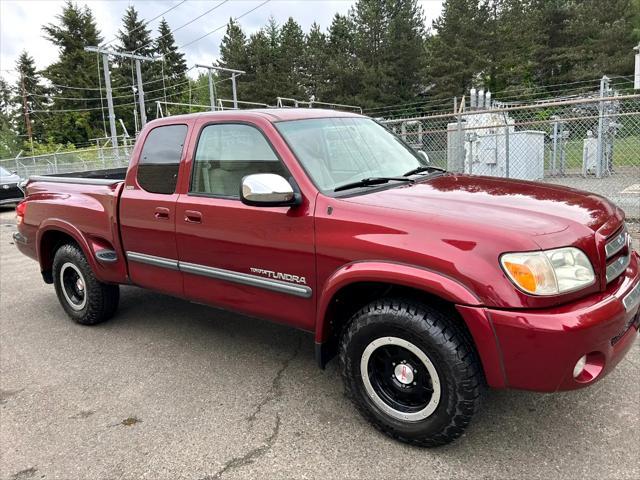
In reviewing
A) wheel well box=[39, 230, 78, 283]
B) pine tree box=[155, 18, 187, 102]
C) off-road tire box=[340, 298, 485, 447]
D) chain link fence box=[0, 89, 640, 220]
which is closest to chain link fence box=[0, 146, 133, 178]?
chain link fence box=[0, 89, 640, 220]

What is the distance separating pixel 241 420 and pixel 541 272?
6.32 ft

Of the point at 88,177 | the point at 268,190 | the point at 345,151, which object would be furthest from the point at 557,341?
the point at 88,177

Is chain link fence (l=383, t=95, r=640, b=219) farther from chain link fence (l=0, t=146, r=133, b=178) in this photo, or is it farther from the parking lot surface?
chain link fence (l=0, t=146, r=133, b=178)

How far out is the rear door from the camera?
3.77 metres

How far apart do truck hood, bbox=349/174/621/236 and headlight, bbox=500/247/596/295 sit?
120 millimetres

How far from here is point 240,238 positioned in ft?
10.8

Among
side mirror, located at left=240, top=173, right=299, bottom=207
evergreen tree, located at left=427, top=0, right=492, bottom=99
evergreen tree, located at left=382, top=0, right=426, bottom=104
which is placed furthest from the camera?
evergreen tree, located at left=382, top=0, right=426, bottom=104

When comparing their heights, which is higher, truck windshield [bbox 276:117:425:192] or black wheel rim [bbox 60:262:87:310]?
truck windshield [bbox 276:117:425:192]

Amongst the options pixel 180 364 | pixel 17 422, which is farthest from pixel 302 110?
pixel 17 422

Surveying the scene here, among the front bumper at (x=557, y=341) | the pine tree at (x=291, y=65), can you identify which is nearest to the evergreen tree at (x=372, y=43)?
the pine tree at (x=291, y=65)

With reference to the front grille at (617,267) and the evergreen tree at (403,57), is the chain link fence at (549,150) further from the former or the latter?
the evergreen tree at (403,57)

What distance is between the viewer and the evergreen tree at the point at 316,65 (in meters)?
45.6

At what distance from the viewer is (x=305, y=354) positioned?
13.1 ft

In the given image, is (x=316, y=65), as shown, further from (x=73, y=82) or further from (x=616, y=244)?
(x=616, y=244)
